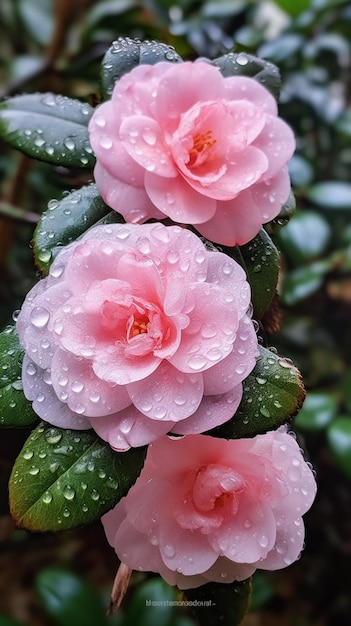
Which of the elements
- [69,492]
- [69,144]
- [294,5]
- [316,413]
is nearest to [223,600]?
[69,492]

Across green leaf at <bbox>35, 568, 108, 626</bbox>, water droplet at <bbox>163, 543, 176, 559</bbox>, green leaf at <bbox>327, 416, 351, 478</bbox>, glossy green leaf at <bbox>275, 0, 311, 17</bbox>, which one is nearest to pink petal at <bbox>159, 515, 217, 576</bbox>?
water droplet at <bbox>163, 543, 176, 559</bbox>

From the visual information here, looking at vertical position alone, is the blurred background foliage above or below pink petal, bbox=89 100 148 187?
below

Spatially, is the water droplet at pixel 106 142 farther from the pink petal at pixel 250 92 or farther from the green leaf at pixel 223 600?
the green leaf at pixel 223 600

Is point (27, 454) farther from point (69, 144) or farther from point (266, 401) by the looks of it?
point (69, 144)

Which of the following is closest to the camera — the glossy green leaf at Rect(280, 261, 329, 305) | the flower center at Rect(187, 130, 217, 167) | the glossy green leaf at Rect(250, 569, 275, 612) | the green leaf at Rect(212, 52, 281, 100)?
the flower center at Rect(187, 130, 217, 167)

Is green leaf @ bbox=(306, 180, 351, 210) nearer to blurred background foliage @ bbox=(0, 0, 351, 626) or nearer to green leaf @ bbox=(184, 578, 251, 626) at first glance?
blurred background foliage @ bbox=(0, 0, 351, 626)

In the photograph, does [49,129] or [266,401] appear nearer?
[266,401]
